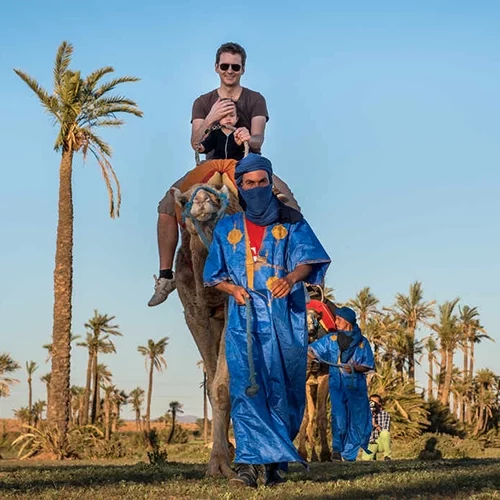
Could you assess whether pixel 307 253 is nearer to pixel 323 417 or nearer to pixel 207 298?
pixel 207 298

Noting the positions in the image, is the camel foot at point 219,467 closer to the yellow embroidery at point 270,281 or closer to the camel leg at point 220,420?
the camel leg at point 220,420

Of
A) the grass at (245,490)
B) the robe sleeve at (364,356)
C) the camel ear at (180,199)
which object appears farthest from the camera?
the robe sleeve at (364,356)

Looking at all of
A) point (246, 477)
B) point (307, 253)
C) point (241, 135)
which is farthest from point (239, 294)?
point (241, 135)

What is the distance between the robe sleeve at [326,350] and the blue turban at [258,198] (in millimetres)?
7411

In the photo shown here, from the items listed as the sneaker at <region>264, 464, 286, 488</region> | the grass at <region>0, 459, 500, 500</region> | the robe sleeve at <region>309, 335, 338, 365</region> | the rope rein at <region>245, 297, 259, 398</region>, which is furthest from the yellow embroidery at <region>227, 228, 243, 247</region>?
the robe sleeve at <region>309, 335, 338, 365</region>

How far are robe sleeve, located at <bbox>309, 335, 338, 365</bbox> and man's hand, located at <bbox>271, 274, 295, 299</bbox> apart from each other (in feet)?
24.8

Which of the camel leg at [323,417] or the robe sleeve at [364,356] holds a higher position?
the robe sleeve at [364,356]

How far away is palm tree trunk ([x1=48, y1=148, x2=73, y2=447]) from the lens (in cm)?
2647

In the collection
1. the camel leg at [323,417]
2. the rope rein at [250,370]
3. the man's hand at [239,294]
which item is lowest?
the camel leg at [323,417]

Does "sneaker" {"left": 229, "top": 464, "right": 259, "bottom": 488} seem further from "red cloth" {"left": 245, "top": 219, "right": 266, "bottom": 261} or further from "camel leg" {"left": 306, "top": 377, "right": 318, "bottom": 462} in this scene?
"camel leg" {"left": 306, "top": 377, "right": 318, "bottom": 462}

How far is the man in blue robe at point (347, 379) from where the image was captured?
14.6 meters

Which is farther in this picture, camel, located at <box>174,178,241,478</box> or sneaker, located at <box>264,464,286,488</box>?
camel, located at <box>174,178,241,478</box>

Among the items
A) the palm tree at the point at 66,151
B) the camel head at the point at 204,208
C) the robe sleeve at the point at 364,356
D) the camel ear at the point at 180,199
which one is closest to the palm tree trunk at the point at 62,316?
the palm tree at the point at 66,151

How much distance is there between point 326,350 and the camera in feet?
48.2
